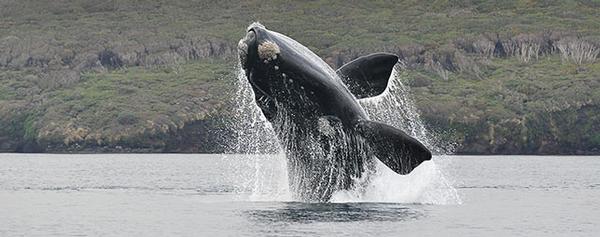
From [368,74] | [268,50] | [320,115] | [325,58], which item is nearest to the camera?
[268,50]

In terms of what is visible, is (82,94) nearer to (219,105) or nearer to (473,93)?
(219,105)

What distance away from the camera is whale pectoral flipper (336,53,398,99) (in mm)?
28562

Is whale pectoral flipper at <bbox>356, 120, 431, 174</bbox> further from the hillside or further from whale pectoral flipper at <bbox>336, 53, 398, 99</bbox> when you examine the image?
the hillside

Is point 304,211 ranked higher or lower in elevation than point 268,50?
lower

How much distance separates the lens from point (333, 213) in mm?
28453

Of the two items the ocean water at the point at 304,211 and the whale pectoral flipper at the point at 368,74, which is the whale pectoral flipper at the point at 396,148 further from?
the whale pectoral flipper at the point at 368,74

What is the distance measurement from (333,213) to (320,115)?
2.33 m

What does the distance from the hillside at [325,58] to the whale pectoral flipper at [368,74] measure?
92248 mm

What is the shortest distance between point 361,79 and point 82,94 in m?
123

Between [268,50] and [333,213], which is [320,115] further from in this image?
[268,50]

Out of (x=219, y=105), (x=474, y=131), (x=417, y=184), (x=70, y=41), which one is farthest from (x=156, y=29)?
(x=417, y=184)

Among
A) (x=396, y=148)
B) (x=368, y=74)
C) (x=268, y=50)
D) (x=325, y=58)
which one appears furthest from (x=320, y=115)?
(x=325, y=58)

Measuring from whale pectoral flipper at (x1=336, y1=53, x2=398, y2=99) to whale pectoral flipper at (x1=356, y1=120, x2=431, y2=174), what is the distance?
6.16ft

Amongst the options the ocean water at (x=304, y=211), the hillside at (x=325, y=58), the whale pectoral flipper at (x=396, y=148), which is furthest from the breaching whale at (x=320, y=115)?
the hillside at (x=325, y=58)
